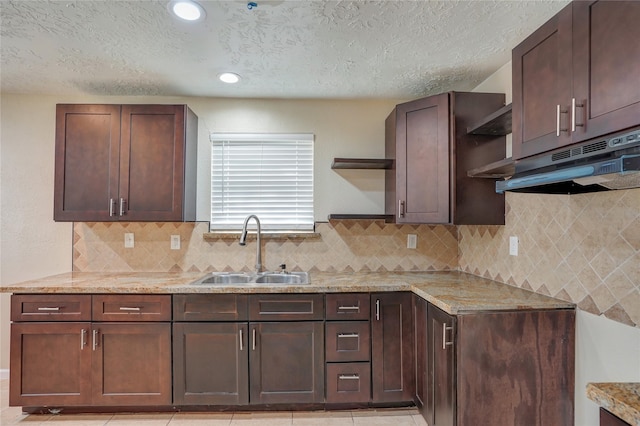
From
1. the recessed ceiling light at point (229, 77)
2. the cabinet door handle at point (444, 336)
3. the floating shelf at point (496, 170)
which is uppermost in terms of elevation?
the recessed ceiling light at point (229, 77)

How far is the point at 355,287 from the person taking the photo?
93.0 inches

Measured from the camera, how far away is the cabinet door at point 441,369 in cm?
177

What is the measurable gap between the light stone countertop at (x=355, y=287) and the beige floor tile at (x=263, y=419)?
84 centimetres

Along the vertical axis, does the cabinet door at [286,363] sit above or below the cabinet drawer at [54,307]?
below

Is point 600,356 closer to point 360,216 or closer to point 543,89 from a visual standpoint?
point 543,89

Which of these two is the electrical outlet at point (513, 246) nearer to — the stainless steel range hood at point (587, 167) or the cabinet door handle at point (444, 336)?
the stainless steel range hood at point (587, 167)

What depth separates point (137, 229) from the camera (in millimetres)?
2936

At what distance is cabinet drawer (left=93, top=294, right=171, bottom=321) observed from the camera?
7.57ft

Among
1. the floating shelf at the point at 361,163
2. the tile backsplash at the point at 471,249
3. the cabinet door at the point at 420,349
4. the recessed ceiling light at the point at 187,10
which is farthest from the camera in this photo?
the floating shelf at the point at 361,163

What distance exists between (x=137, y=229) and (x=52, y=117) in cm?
116

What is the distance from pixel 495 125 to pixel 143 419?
2.98m

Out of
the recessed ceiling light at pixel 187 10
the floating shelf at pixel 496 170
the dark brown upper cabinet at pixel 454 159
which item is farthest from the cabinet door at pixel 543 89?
the recessed ceiling light at pixel 187 10

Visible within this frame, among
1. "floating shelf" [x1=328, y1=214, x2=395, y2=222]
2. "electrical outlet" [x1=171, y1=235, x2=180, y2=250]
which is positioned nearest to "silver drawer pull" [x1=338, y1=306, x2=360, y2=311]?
"floating shelf" [x1=328, y1=214, x2=395, y2=222]

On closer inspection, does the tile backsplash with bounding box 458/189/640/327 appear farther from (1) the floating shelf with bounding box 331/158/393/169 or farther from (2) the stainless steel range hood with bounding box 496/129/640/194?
(1) the floating shelf with bounding box 331/158/393/169
